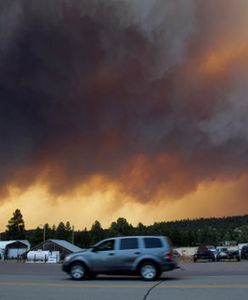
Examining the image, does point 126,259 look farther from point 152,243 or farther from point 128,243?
point 152,243

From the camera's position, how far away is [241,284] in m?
18.2

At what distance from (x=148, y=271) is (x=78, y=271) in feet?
9.83

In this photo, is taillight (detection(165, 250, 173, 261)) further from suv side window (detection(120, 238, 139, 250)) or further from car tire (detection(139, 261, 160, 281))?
suv side window (detection(120, 238, 139, 250))

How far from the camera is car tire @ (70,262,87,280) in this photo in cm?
2134

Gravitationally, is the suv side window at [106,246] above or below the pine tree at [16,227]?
below

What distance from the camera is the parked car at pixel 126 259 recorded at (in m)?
20.9

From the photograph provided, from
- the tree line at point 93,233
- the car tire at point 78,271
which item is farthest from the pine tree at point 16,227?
the car tire at point 78,271

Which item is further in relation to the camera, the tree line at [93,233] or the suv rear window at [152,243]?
the tree line at [93,233]

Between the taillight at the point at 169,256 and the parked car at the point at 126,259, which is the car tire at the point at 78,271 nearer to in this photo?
the parked car at the point at 126,259

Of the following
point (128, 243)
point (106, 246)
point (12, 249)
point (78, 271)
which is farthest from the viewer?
point (12, 249)

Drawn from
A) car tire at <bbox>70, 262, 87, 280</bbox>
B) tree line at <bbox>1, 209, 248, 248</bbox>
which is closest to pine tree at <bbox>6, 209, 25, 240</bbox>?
tree line at <bbox>1, 209, 248, 248</bbox>

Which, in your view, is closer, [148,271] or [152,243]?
[148,271]

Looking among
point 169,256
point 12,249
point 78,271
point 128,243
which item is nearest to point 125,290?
point 169,256

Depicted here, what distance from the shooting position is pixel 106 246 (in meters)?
21.7
